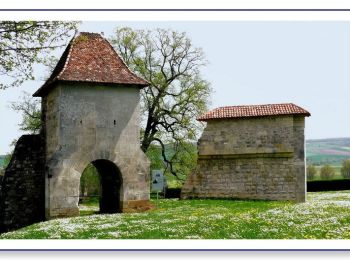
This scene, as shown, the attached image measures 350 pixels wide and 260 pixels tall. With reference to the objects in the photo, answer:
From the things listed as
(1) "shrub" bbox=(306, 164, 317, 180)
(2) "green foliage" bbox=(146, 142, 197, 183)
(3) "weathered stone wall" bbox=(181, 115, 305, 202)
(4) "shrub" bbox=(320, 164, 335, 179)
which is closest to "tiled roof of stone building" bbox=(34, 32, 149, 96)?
(3) "weathered stone wall" bbox=(181, 115, 305, 202)

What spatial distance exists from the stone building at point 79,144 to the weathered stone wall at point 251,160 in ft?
17.7

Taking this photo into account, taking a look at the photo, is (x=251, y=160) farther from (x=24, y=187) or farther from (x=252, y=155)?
(x=24, y=187)

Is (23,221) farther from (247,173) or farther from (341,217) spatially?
(341,217)

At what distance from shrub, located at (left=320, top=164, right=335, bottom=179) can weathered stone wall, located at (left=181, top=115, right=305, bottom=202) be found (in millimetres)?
23991

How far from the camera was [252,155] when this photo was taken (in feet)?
93.9

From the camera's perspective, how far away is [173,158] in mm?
38719

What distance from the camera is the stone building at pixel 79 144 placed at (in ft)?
76.5

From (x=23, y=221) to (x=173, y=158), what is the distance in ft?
51.0

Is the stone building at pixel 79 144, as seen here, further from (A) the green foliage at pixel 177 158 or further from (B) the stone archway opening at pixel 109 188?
(A) the green foliage at pixel 177 158

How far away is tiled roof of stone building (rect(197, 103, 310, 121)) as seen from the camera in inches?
1105

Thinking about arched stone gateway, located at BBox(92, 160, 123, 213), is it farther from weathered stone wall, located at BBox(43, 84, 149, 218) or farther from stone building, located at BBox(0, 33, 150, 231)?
weathered stone wall, located at BBox(43, 84, 149, 218)

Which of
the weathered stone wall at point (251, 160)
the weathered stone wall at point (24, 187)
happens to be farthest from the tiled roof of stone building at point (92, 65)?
the weathered stone wall at point (251, 160)

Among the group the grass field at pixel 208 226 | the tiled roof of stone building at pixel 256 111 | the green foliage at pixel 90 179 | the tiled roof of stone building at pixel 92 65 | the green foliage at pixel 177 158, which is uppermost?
the tiled roof of stone building at pixel 92 65

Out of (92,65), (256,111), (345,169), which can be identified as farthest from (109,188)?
(345,169)
